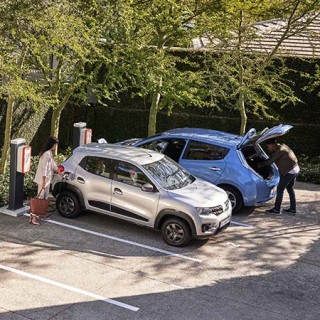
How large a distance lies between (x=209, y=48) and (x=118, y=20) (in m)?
4.14

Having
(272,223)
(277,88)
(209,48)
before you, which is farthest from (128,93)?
(272,223)

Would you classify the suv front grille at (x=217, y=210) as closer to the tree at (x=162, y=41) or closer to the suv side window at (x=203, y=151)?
the suv side window at (x=203, y=151)

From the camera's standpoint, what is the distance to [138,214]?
345 inches

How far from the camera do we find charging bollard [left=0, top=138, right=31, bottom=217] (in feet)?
31.1

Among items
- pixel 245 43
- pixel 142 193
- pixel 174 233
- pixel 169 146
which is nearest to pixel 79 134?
pixel 169 146

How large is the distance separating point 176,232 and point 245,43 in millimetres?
7527

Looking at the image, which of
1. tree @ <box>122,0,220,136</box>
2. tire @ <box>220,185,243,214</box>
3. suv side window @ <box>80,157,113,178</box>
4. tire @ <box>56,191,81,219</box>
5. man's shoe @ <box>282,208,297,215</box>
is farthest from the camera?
tree @ <box>122,0,220,136</box>

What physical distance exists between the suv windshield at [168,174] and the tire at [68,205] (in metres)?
1.65

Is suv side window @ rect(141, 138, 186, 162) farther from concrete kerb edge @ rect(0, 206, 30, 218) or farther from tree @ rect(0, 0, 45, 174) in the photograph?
concrete kerb edge @ rect(0, 206, 30, 218)

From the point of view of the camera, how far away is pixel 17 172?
31.6ft

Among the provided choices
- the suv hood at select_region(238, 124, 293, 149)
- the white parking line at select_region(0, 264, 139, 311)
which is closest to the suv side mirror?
the white parking line at select_region(0, 264, 139, 311)

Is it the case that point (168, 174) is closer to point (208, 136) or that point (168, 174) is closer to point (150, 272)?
point (208, 136)

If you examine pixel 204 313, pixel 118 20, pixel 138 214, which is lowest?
pixel 204 313

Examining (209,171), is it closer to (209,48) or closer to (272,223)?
(272,223)
